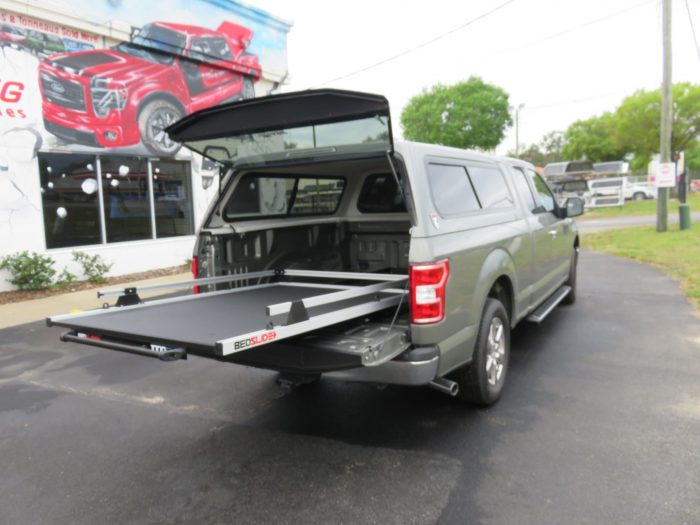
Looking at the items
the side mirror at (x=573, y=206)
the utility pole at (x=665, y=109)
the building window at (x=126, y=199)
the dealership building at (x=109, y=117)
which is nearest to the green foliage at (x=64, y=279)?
the dealership building at (x=109, y=117)

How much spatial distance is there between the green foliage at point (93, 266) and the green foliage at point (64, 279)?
0.92 feet

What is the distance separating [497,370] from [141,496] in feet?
A: 8.78

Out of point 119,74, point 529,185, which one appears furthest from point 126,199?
Answer: point 529,185

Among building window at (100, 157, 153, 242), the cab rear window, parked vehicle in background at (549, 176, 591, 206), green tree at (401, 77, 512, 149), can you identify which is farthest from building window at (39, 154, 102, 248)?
green tree at (401, 77, 512, 149)

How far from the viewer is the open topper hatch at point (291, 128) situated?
3.40m

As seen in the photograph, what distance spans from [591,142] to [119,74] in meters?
55.4

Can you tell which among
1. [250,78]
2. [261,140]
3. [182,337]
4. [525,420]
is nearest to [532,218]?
[525,420]

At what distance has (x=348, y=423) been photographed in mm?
3992

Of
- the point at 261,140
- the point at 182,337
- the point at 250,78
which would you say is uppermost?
the point at 250,78

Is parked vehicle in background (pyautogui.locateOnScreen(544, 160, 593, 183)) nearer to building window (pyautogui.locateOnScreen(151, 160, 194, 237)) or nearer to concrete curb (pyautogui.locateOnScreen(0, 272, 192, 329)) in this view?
building window (pyautogui.locateOnScreen(151, 160, 194, 237))

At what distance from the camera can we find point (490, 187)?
481 centimetres

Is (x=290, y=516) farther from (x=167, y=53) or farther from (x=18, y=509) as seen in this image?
(x=167, y=53)

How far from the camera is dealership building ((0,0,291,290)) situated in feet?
31.3

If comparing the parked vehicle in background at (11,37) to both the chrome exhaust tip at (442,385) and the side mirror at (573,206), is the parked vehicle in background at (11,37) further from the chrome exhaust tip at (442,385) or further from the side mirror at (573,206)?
the chrome exhaust tip at (442,385)
